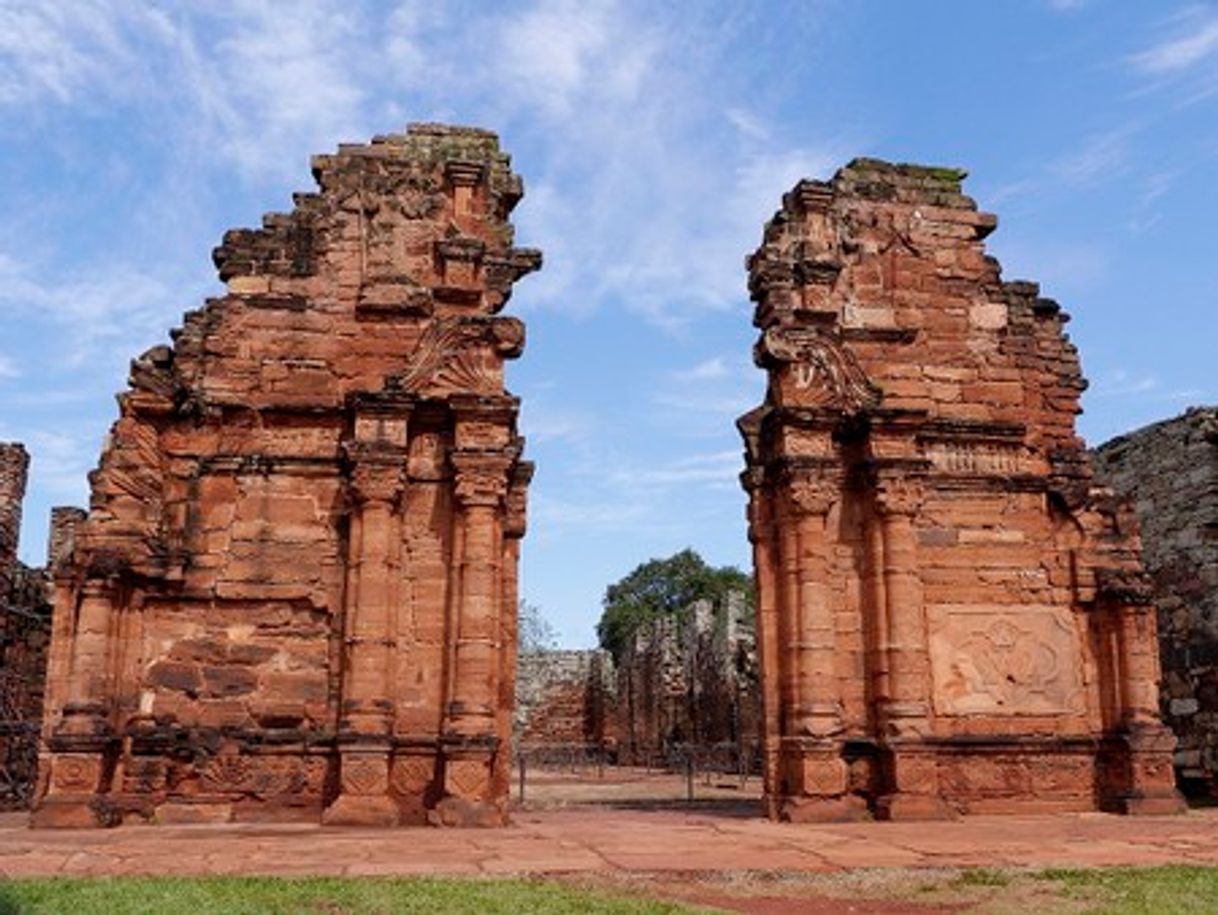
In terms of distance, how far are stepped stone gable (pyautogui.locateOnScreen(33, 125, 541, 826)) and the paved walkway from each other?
77cm

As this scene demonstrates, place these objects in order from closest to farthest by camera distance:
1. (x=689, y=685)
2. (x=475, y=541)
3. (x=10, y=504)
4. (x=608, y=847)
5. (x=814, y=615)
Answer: (x=608, y=847), (x=475, y=541), (x=814, y=615), (x=10, y=504), (x=689, y=685)

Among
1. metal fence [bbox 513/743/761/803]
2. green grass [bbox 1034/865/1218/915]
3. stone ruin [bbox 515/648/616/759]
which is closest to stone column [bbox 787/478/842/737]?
green grass [bbox 1034/865/1218/915]

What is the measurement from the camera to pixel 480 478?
11516 millimetres

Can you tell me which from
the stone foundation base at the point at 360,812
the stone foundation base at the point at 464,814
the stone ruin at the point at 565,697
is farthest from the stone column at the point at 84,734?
the stone ruin at the point at 565,697

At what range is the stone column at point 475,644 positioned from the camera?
35.0ft

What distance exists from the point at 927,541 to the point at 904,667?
1.50 meters

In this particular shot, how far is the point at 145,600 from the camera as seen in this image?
11.3 metres

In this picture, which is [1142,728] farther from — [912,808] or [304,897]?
[304,897]

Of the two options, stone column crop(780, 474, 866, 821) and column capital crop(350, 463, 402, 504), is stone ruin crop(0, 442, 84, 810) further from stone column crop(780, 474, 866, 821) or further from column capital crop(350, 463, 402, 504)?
stone column crop(780, 474, 866, 821)

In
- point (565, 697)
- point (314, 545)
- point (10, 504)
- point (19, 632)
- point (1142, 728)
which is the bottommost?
point (1142, 728)

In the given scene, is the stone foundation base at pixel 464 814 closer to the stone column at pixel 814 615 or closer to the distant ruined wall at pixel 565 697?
the stone column at pixel 814 615

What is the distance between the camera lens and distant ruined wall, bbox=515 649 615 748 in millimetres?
39969

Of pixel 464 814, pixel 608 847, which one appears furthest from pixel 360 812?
pixel 608 847

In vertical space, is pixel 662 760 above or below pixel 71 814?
below
